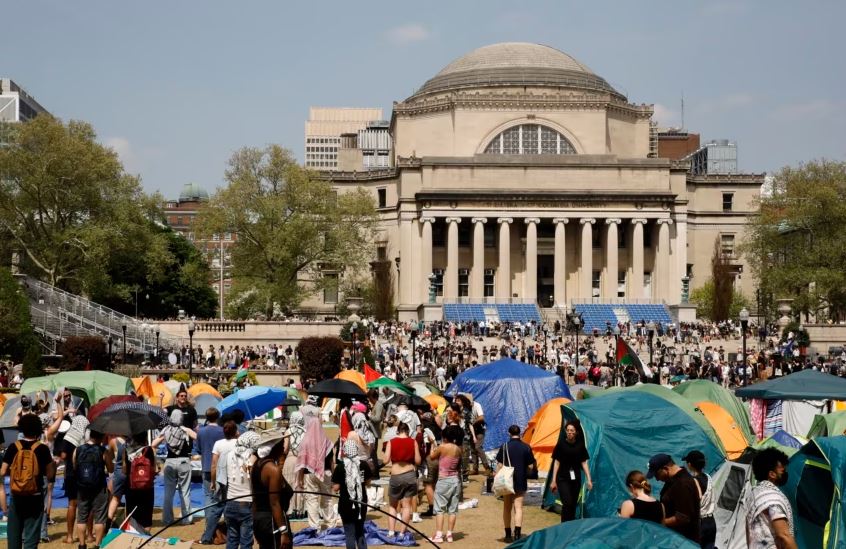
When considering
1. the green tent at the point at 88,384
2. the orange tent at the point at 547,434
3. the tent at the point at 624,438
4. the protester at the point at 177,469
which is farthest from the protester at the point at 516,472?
the green tent at the point at 88,384

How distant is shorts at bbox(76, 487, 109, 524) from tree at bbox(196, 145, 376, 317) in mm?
54204

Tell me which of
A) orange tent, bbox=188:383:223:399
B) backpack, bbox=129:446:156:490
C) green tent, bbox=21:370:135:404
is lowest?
backpack, bbox=129:446:156:490

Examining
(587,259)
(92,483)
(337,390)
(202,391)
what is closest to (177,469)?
(92,483)

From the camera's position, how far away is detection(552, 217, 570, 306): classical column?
278 feet

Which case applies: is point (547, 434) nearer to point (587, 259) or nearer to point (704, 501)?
point (704, 501)

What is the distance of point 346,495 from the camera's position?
15.5 meters

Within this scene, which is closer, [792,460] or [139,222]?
[792,460]

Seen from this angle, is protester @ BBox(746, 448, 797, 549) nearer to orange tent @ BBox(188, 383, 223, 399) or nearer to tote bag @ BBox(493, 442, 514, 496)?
tote bag @ BBox(493, 442, 514, 496)

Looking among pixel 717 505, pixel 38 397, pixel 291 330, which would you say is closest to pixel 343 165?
pixel 291 330

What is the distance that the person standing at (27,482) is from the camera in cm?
1464

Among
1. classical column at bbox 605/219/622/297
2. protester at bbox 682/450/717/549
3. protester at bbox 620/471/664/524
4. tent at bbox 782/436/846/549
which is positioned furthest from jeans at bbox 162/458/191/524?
classical column at bbox 605/219/622/297

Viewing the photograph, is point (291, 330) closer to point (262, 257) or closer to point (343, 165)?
point (262, 257)

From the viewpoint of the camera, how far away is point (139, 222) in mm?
69125

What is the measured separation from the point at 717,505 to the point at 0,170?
53141mm
